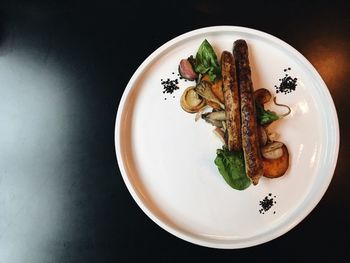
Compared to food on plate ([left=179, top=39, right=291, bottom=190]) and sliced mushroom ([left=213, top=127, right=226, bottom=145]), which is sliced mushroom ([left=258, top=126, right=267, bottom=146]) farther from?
sliced mushroom ([left=213, top=127, right=226, bottom=145])

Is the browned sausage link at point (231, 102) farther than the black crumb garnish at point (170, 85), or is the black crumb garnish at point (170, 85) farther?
the black crumb garnish at point (170, 85)

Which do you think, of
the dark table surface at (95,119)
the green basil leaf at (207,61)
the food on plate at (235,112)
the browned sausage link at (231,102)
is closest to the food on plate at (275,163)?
the food on plate at (235,112)

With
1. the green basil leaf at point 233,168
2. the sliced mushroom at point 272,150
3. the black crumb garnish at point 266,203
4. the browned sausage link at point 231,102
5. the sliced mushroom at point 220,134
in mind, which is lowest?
the black crumb garnish at point 266,203

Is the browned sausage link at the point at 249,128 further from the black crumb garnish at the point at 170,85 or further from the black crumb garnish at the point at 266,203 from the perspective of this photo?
the black crumb garnish at the point at 170,85

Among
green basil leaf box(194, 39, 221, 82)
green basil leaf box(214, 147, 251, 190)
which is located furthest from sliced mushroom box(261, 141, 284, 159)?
green basil leaf box(194, 39, 221, 82)

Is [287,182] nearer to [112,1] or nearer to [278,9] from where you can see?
[278,9]

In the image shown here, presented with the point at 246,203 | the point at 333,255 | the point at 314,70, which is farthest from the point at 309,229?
the point at 314,70

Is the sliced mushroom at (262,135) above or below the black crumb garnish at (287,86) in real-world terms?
below
